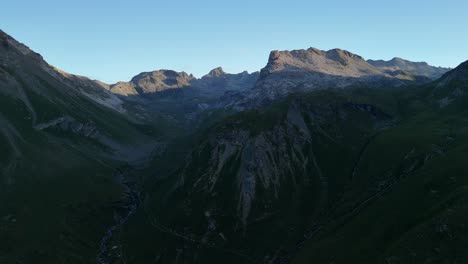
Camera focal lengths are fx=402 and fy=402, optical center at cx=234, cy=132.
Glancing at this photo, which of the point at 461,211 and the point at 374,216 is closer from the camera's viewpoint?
the point at 461,211

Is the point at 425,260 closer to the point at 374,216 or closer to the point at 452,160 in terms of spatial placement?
the point at 374,216

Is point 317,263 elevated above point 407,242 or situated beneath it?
situated beneath

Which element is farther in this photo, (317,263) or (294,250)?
(294,250)

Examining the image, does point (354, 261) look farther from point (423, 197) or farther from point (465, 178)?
point (465, 178)

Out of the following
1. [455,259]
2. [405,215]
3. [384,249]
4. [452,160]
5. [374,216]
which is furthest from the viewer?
[452,160]

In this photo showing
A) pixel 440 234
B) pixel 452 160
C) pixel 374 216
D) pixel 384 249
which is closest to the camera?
pixel 440 234

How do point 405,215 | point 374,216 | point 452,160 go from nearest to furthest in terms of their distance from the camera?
1. point 405,215
2. point 374,216
3. point 452,160

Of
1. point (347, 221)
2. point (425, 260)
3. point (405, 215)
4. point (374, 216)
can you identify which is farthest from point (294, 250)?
point (425, 260)

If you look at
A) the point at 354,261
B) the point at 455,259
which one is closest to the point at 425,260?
the point at 455,259

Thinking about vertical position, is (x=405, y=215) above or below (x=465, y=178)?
below

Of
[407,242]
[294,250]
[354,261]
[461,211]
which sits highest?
[461,211]
